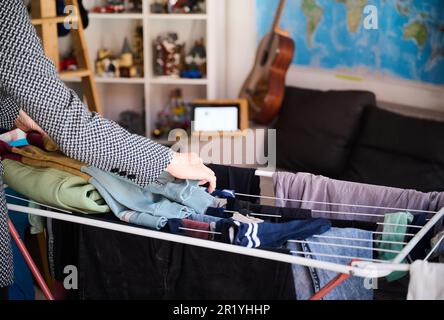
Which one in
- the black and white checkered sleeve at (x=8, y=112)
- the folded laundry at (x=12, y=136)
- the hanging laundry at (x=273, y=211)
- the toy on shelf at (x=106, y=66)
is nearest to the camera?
the hanging laundry at (x=273, y=211)

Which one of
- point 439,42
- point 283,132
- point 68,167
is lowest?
point 283,132

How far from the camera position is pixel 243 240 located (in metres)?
1.58

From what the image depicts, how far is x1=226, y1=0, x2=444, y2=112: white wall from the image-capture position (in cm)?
337

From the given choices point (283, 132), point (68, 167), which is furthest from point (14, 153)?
point (283, 132)

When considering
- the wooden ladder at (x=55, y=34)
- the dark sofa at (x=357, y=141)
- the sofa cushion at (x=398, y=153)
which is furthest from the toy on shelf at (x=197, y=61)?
the sofa cushion at (x=398, y=153)

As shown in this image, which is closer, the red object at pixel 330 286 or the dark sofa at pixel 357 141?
the red object at pixel 330 286

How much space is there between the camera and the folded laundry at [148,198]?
1710mm

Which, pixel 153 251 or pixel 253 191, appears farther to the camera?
pixel 253 191

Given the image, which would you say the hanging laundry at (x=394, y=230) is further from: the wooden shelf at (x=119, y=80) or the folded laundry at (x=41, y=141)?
the wooden shelf at (x=119, y=80)

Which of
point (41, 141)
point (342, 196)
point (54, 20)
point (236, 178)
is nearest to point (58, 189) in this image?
point (41, 141)

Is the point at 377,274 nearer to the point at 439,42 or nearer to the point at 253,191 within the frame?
the point at 253,191

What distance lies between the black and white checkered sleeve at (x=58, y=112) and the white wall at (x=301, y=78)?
6.70ft

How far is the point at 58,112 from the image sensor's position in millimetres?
1584

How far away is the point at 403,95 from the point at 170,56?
1.35 m
